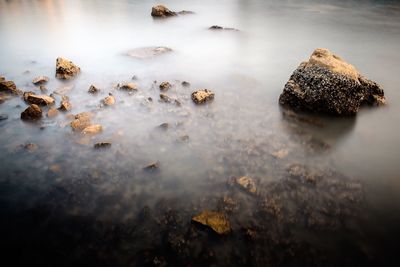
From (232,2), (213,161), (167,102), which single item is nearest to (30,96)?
(167,102)

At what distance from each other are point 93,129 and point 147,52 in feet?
18.7

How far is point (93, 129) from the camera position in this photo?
501cm

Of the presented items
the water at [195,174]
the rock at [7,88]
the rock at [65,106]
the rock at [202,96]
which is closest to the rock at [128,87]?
the water at [195,174]

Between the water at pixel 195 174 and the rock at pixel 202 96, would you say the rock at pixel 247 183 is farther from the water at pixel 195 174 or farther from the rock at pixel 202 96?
the rock at pixel 202 96

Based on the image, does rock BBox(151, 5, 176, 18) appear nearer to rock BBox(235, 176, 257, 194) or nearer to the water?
the water

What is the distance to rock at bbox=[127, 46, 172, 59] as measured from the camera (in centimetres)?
962

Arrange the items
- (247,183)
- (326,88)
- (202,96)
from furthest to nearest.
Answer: (202,96), (326,88), (247,183)

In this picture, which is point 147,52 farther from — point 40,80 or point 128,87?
point 40,80

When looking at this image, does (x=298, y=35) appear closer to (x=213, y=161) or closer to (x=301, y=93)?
(x=301, y=93)

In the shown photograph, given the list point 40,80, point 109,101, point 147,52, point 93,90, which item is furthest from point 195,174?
point 147,52

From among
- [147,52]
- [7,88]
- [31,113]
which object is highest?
[31,113]

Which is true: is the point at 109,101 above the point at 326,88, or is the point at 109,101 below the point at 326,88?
below

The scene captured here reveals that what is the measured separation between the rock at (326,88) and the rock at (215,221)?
357cm

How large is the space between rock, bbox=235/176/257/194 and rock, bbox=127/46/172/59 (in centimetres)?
674
